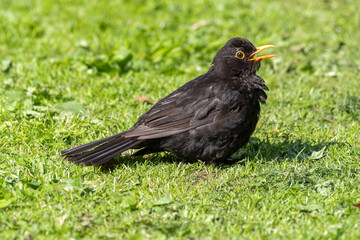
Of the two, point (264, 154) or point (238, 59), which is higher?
point (238, 59)

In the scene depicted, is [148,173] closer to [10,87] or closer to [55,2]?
[10,87]

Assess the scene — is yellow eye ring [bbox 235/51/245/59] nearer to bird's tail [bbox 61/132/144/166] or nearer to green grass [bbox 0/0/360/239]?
green grass [bbox 0/0/360/239]

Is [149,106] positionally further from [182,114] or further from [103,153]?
[103,153]

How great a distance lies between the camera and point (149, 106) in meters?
6.27

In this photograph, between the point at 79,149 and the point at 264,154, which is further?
the point at 264,154

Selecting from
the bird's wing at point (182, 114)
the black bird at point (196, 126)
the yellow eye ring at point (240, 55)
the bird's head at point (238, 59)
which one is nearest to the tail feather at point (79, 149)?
the black bird at point (196, 126)

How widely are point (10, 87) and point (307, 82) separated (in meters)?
4.01

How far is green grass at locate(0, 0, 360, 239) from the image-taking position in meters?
3.89

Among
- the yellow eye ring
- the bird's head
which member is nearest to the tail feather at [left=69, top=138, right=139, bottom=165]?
the bird's head

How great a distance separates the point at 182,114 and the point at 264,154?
965 mm

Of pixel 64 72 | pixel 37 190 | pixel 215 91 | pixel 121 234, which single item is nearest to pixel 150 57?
pixel 64 72

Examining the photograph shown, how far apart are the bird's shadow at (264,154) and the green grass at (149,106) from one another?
2 cm

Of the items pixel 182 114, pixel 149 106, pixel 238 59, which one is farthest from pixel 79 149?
pixel 238 59

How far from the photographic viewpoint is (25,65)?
721cm
